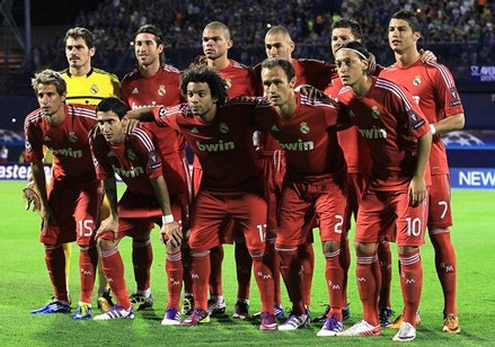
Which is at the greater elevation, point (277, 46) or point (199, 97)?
point (277, 46)

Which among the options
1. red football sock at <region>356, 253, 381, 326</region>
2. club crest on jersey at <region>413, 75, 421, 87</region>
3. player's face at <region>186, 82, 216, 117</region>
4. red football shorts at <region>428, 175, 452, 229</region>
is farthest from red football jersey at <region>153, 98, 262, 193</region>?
red football shorts at <region>428, 175, 452, 229</region>

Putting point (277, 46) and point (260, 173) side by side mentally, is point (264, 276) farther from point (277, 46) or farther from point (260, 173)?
point (277, 46)

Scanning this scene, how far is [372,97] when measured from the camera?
7.21 meters

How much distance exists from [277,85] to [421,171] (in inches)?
48.2

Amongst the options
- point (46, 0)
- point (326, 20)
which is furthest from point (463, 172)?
point (46, 0)

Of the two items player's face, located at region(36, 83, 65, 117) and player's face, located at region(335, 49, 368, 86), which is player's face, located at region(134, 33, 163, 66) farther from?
player's face, located at region(335, 49, 368, 86)

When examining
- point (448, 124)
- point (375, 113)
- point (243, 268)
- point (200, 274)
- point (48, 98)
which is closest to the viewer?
point (375, 113)

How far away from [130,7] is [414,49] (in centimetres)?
2851

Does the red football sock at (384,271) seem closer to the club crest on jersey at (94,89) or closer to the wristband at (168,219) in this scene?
the wristband at (168,219)

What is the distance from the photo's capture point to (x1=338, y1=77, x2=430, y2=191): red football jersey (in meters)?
7.12

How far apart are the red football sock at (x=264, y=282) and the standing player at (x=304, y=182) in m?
0.13

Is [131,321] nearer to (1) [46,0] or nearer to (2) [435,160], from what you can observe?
(2) [435,160]

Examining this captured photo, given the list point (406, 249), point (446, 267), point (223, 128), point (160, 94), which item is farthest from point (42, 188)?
point (446, 267)

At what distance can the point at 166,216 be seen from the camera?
26.0 feet
